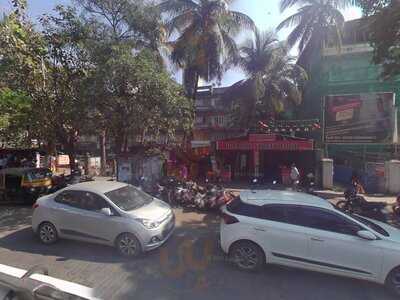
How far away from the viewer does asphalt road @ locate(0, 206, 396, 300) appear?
18.6 feet

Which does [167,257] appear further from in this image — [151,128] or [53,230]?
[151,128]

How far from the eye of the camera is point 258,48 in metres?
23.4

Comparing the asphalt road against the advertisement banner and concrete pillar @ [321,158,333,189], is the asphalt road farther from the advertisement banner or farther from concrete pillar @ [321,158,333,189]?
the advertisement banner

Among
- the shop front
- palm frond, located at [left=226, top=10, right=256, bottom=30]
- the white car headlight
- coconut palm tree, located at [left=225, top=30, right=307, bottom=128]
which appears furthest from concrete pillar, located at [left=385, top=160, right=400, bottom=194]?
the white car headlight

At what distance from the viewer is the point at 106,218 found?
7.38 meters

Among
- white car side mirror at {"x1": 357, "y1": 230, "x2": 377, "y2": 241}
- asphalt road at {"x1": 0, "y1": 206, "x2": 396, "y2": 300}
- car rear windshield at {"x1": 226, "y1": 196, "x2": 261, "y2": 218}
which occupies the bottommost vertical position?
asphalt road at {"x1": 0, "y1": 206, "x2": 396, "y2": 300}

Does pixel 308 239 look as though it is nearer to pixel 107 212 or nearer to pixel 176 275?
pixel 176 275

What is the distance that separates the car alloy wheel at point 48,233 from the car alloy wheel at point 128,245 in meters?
1.89

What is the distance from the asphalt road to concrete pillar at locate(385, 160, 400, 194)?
1049 centimetres

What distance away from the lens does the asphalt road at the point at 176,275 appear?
18.6 feet

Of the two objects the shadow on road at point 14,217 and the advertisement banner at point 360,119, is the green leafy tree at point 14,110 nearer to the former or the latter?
the shadow on road at point 14,217

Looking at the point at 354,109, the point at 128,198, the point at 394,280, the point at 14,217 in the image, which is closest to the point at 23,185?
the point at 14,217

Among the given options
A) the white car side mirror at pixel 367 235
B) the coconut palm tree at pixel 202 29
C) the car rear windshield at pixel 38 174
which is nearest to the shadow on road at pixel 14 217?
the car rear windshield at pixel 38 174

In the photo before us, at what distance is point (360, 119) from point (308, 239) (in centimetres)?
1497
